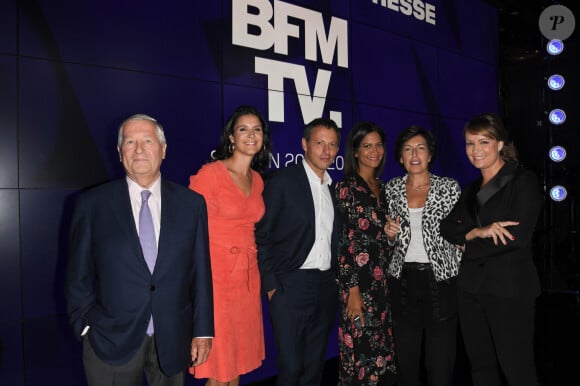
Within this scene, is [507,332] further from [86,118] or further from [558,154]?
[558,154]

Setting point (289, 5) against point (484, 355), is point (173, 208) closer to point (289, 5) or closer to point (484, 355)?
point (484, 355)

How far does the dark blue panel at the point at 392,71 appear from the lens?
4.95m

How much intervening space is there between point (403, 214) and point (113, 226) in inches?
65.3

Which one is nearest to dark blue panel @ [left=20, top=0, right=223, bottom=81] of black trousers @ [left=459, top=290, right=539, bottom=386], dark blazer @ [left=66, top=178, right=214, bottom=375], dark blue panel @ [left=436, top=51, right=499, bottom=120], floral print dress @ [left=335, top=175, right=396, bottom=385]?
dark blazer @ [left=66, top=178, right=214, bottom=375]

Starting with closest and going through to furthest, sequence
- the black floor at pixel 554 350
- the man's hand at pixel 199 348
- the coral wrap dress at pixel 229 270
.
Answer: the man's hand at pixel 199 348 → the coral wrap dress at pixel 229 270 → the black floor at pixel 554 350

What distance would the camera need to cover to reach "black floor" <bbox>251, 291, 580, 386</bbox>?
3801mm

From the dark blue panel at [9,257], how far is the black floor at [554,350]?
6.44 ft

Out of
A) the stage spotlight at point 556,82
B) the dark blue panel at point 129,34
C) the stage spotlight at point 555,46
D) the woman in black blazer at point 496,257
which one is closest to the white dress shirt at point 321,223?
the woman in black blazer at point 496,257

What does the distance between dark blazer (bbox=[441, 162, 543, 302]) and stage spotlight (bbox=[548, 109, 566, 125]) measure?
511cm

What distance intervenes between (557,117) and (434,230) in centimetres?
528

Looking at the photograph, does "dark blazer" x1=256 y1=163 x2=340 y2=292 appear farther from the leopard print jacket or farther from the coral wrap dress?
the leopard print jacket

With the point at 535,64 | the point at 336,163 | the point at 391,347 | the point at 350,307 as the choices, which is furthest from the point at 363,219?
the point at 535,64

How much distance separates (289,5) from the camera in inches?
164

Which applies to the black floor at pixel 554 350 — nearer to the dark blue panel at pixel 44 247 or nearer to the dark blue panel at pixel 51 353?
the dark blue panel at pixel 51 353
